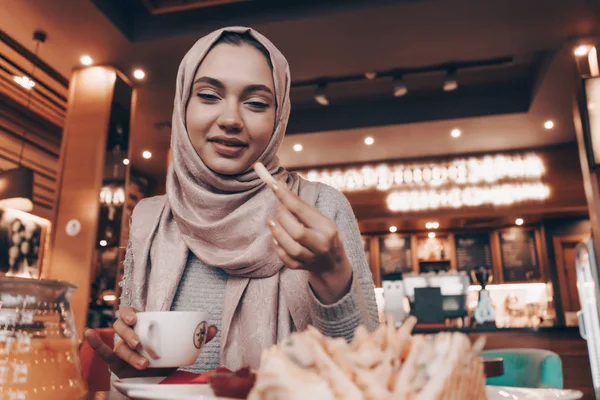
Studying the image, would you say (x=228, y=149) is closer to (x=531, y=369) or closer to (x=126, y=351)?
(x=126, y=351)

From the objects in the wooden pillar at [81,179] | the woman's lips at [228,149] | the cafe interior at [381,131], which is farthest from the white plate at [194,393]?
the wooden pillar at [81,179]

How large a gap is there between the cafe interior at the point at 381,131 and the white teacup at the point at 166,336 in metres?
1.89

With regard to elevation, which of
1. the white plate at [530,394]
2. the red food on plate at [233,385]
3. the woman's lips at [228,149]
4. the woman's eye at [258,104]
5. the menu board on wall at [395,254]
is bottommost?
the white plate at [530,394]

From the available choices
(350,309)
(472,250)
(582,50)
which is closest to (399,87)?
(582,50)

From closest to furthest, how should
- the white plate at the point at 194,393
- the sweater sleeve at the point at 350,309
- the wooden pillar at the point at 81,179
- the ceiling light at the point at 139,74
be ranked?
the white plate at the point at 194,393 → the sweater sleeve at the point at 350,309 → the wooden pillar at the point at 81,179 → the ceiling light at the point at 139,74

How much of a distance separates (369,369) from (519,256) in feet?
22.9

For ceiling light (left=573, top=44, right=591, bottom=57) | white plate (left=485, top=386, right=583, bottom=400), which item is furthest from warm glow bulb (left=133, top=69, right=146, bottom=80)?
white plate (left=485, top=386, right=583, bottom=400)

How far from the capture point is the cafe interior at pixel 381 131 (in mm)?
3699

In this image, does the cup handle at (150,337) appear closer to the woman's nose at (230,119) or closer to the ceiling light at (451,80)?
the woman's nose at (230,119)

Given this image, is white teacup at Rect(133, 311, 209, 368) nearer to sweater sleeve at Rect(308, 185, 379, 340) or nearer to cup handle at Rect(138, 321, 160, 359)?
cup handle at Rect(138, 321, 160, 359)

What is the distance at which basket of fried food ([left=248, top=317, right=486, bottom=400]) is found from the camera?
33cm

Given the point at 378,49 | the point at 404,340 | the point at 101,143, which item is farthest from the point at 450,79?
the point at 404,340

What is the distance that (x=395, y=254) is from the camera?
22.4 feet

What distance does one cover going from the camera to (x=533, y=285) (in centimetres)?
668
